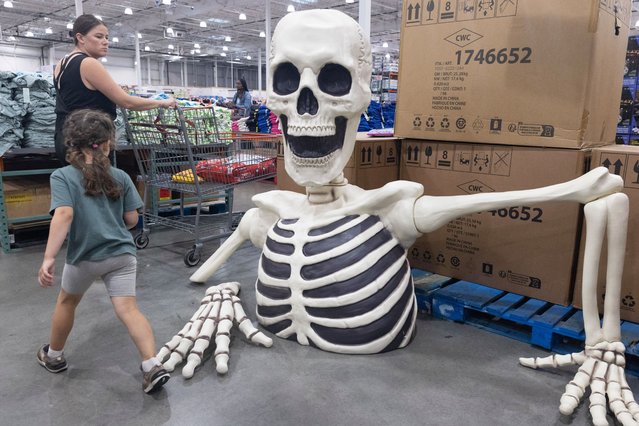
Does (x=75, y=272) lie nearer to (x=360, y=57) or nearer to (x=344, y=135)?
(x=344, y=135)

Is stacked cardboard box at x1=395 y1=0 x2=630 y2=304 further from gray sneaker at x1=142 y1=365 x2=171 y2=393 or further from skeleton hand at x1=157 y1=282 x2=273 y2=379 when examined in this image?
gray sneaker at x1=142 y1=365 x2=171 y2=393

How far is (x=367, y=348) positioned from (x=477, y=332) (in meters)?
0.82

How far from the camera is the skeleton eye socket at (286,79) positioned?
270 centimetres

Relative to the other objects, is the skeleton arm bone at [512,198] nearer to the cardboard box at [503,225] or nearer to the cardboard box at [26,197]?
the cardboard box at [503,225]

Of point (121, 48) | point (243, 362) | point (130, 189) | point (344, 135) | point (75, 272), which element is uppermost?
point (121, 48)

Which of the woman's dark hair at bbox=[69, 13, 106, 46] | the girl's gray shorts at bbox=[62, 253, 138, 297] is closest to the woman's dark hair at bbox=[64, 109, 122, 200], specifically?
the girl's gray shorts at bbox=[62, 253, 138, 297]

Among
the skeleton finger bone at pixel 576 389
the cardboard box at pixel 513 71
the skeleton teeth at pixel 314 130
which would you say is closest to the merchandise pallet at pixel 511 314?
the skeleton finger bone at pixel 576 389

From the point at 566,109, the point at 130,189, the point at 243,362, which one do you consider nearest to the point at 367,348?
the point at 243,362

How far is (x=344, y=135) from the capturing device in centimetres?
271

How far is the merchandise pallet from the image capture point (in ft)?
8.78

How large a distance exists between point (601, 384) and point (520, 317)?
690 millimetres

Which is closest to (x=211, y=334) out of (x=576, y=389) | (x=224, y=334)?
(x=224, y=334)

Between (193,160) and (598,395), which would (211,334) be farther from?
(193,160)

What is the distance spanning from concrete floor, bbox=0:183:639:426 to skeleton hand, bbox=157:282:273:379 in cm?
7
